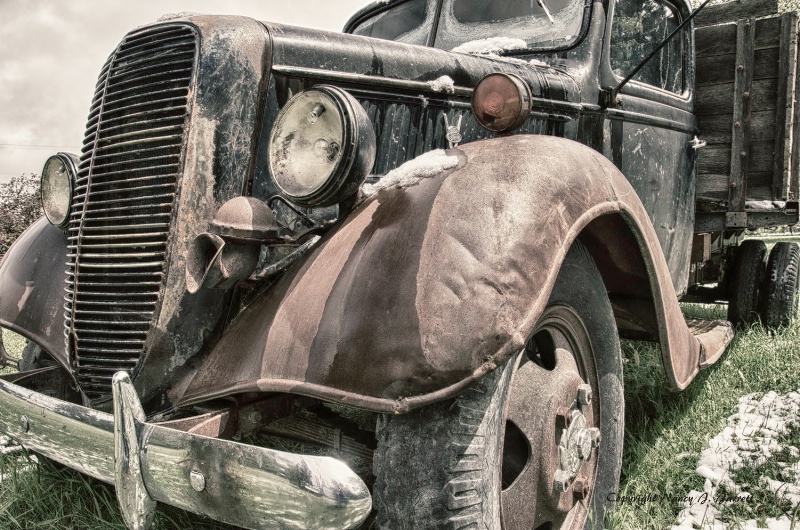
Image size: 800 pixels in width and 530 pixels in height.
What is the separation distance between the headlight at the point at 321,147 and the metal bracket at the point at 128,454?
0.59 meters

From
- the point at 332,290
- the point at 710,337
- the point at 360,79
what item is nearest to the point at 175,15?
the point at 360,79

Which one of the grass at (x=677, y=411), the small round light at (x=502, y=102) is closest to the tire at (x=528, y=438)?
the grass at (x=677, y=411)

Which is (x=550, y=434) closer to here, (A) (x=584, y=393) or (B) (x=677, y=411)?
(A) (x=584, y=393)

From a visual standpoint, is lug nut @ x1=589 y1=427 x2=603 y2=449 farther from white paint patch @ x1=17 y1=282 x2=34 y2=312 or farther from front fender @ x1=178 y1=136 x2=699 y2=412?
white paint patch @ x1=17 y1=282 x2=34 y2=312

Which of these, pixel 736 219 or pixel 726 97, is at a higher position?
pixel 726 97

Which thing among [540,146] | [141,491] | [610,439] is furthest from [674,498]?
[141,491]

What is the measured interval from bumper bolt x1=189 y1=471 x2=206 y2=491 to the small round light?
115 cm

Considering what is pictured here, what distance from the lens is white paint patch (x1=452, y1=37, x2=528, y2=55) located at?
2862mm

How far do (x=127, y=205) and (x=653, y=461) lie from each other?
7.06 feet

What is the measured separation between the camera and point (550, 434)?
178 centimetres

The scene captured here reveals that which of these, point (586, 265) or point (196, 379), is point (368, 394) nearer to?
point (196, 379)

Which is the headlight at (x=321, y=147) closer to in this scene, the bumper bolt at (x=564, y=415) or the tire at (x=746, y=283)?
the bumper bolt at (x=564, y=415)

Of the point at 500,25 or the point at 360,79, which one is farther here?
the point at 500,25

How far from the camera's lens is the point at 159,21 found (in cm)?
203
